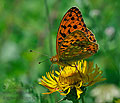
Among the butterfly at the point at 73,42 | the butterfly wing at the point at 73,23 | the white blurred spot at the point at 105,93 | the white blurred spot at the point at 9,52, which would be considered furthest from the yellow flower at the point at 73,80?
the white blurred spot at the point at 9,52

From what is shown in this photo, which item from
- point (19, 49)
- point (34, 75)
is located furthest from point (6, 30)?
point (34, 75)

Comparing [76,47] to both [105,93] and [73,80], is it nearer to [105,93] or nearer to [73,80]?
[73,80]

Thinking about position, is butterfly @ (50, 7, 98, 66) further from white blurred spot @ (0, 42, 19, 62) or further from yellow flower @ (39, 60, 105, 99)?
white blurred spot @ (0, 42, 19, 62)

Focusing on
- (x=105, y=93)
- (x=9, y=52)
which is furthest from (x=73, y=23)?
(x=9, y=52)

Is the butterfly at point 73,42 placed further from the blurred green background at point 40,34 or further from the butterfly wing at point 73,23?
the blurred green background at point 40,34

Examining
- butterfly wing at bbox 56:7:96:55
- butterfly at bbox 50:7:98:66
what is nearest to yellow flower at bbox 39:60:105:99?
butterfly at bbox 50:7:98:66

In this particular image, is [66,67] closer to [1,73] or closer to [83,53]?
[83,53]
